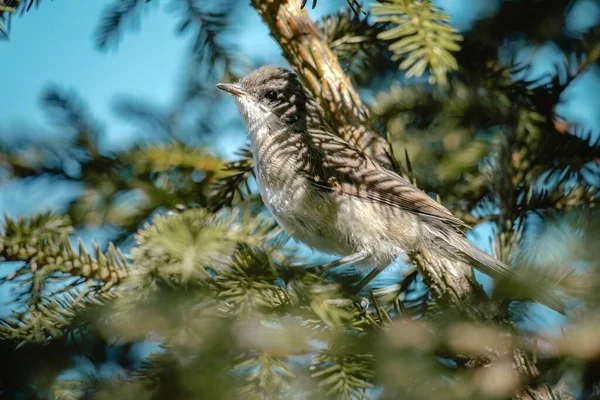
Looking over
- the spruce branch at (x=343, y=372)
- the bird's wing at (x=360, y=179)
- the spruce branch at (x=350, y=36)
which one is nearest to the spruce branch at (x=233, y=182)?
the bird's wing at (x=360, y=179)

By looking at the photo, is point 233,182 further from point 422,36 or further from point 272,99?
point 422,36

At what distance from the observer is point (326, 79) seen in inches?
118

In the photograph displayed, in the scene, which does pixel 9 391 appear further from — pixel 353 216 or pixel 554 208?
pixel 554 208

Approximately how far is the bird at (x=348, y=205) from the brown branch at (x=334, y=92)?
0.28 feet

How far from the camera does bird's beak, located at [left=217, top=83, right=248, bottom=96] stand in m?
3.42

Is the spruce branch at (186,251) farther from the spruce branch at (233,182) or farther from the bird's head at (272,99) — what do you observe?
the bird's head at (272,99)

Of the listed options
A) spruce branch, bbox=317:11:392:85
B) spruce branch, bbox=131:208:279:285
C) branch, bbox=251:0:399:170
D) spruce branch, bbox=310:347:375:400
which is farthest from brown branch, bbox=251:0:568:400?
spruce branch, bbox=131:208:279:285

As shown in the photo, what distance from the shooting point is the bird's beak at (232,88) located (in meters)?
3.42

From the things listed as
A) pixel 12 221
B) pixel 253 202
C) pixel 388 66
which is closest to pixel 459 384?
pixel 12 221

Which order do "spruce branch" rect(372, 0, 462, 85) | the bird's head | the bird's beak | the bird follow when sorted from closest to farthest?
"spruce branch" rect(372, 0, 462, 85) < the bird < the bird's beak < the bird's head

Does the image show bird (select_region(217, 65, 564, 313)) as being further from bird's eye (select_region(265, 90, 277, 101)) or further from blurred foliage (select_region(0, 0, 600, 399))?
bird's eye (select_region(265, 90, 277, 101))

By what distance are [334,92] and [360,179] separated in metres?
0.52

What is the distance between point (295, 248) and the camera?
2236 millimetres

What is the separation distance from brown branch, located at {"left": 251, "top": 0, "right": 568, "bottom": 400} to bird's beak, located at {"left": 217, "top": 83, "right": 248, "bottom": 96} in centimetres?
54
